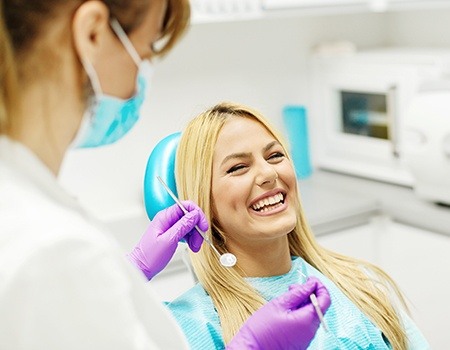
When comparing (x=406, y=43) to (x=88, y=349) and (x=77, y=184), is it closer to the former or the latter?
(x=77, y=184)

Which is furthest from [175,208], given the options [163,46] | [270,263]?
[163,46]

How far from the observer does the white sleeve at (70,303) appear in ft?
2.69

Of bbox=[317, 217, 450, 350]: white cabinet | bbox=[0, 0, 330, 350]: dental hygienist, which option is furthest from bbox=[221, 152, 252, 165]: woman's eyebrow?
bbox=[317, 217, 450, 350]: white cabinet

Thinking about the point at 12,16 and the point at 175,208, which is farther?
the point at 175,208

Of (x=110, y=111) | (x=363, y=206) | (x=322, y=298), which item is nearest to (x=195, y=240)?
(x=322, y=298)

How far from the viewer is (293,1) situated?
2666 mm

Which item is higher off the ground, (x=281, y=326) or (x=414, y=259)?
(x=281, y=326)

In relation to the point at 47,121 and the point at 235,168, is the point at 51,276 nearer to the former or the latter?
the point at 47,121

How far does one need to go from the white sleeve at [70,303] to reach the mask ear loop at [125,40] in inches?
10.0

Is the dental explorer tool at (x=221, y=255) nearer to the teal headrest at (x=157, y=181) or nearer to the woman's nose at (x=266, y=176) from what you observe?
the teal headrest at (x=157, y=181)

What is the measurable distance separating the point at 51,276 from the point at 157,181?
888mm

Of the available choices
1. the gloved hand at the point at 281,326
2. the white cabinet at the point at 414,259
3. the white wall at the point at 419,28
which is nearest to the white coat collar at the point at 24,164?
the gloved hand at the point at 281,326

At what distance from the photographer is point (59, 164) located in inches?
36.8

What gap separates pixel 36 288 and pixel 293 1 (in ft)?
6.73
